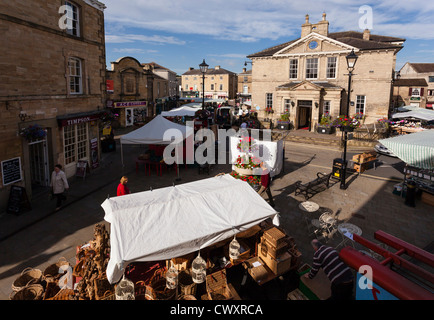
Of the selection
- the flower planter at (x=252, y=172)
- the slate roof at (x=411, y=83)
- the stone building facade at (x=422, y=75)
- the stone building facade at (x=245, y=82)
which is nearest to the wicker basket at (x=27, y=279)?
the flower planter at (x=252, y=172)

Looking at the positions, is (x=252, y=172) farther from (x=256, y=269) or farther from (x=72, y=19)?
(x=72, y=19)

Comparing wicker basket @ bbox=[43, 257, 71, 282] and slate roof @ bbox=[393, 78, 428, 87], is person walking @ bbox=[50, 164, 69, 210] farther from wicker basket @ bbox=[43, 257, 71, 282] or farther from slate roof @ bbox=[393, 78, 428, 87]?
slate roof @ bbox=[393, 78, 428, 87]

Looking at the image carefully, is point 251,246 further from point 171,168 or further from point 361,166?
point 361,166

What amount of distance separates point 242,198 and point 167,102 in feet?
131

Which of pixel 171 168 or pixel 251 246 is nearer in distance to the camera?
pixel 251 246

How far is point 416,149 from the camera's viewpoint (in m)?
9.51

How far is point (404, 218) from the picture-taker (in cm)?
973

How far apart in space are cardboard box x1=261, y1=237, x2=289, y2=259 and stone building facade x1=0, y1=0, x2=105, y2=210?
9506 mm

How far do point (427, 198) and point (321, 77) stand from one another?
20517mm

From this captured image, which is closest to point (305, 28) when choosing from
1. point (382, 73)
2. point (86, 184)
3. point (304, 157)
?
point (382, 73)

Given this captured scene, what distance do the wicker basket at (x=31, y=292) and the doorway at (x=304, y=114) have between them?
2770cm

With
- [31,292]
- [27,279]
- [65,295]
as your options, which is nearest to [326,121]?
[65,295]

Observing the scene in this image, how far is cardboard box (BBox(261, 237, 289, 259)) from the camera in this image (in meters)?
5.82

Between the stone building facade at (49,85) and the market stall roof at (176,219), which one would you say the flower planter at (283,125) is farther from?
the market stall roof at (176,219)
